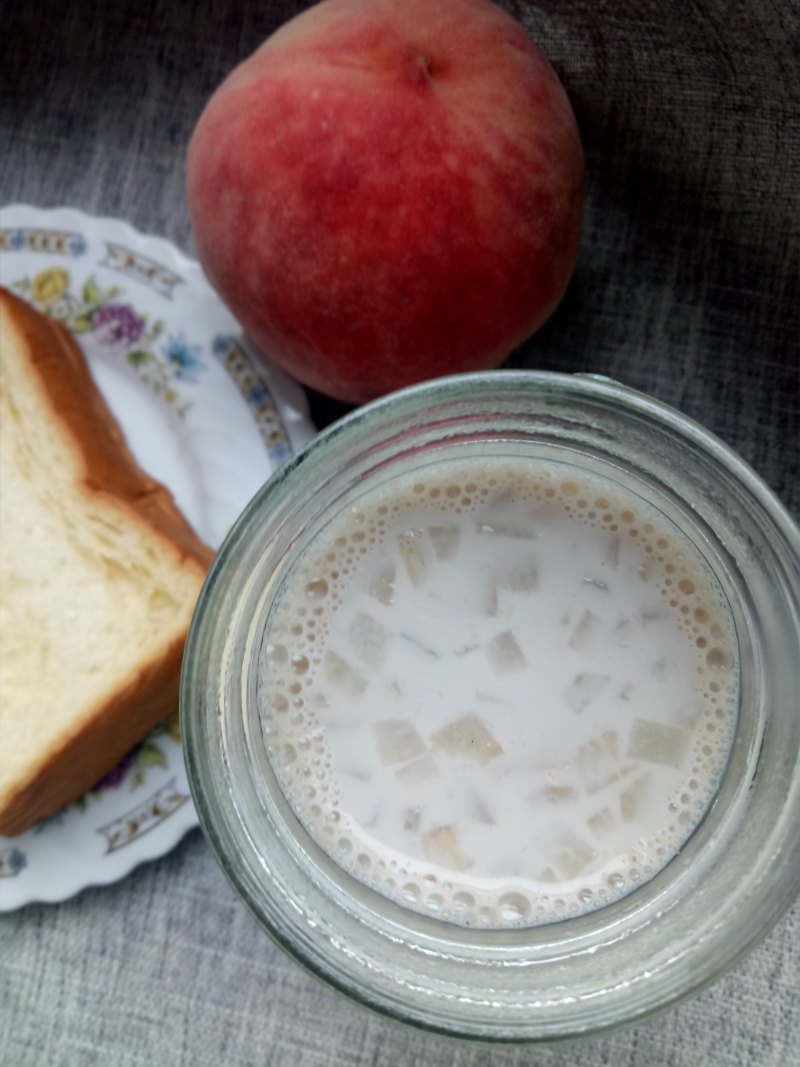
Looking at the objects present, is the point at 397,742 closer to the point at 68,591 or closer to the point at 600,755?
the point at 600,755

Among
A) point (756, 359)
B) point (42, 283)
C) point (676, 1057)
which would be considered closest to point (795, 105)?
point (756, 359)

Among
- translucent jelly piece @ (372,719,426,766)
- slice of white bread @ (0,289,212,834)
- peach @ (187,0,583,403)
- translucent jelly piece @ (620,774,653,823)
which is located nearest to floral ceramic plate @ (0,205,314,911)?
slice of white bread @ (0,289,212,834)

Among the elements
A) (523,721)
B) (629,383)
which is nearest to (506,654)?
(523,721)

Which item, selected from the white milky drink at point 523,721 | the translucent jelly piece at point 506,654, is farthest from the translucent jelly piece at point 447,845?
the translucent jelly piece at point 506,654

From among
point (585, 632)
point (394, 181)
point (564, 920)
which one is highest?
point (394, 181)

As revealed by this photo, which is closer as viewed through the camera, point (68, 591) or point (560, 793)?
point (560, 793)

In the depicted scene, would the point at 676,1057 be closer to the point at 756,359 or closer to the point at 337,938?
the point at 337,938
